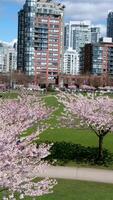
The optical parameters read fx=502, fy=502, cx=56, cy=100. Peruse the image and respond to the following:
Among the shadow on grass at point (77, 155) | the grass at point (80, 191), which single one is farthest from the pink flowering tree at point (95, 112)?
the grass at point (80, 191)

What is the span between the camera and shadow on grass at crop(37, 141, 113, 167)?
24.2 meters

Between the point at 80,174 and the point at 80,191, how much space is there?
3474 millimetres

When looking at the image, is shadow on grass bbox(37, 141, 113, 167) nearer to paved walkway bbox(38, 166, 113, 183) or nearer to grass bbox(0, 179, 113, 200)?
paved walkway bbox(38, 166, 113, 183)

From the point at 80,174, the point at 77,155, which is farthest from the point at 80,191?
the point at 77,155

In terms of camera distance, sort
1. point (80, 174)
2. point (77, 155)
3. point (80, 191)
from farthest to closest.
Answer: point (77, 155) < point (80, 174) < point (80, 191)

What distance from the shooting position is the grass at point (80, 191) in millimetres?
17234

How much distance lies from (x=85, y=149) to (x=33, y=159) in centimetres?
1440

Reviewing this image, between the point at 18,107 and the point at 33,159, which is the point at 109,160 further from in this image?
the point at 33,159

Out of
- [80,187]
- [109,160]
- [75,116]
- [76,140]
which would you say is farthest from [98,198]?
[76,140]

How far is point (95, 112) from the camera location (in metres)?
24.5

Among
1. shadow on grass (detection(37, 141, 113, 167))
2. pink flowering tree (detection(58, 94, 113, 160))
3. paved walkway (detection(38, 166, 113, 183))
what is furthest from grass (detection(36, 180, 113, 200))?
pink flowering tree (detection(58, 94, 113, 160))

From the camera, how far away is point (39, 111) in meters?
28.4

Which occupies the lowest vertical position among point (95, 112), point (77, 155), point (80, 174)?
point (80, 174)

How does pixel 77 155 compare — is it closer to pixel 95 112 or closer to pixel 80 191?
pixel 95 112
